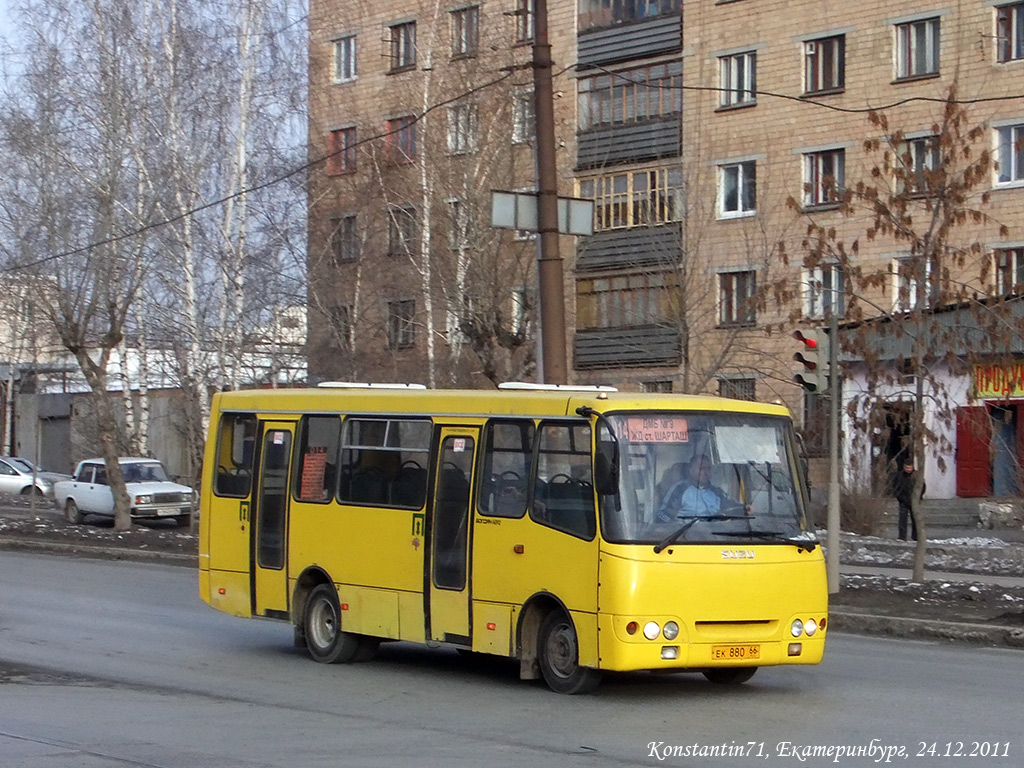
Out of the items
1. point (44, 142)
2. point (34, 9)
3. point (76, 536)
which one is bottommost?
point (76, 536)

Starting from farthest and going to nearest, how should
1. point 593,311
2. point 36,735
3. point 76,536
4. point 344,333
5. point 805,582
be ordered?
point 593,311, point 344,333, point 76,536, point 805,582, point 36,735

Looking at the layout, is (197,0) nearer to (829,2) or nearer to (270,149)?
(270,149)

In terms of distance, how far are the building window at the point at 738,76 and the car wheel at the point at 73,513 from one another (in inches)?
815

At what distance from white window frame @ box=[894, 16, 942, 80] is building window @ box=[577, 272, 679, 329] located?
8902mm

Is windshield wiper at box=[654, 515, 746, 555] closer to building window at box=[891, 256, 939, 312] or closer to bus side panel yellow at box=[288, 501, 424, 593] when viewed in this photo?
bus side panel yellow at box=[288, 501, 424, 593]

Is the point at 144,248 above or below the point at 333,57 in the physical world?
below

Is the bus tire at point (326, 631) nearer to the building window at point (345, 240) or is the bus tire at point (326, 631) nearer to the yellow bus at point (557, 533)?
the yellow bus at point (557, 533)

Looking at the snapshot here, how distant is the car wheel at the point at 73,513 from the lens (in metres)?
37.0

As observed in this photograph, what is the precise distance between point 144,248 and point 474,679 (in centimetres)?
2142

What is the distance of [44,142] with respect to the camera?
103 feet

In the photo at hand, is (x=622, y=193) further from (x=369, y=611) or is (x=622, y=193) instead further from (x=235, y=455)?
(x=369, y=611)

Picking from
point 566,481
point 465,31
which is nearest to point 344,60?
point 465,31

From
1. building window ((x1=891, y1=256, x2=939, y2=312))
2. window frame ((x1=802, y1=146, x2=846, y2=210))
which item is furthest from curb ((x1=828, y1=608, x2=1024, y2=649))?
window frame ((x1=802, y1=146, x2=846, y2=210))

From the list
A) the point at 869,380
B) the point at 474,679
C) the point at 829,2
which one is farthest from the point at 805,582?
the point at 829,2
